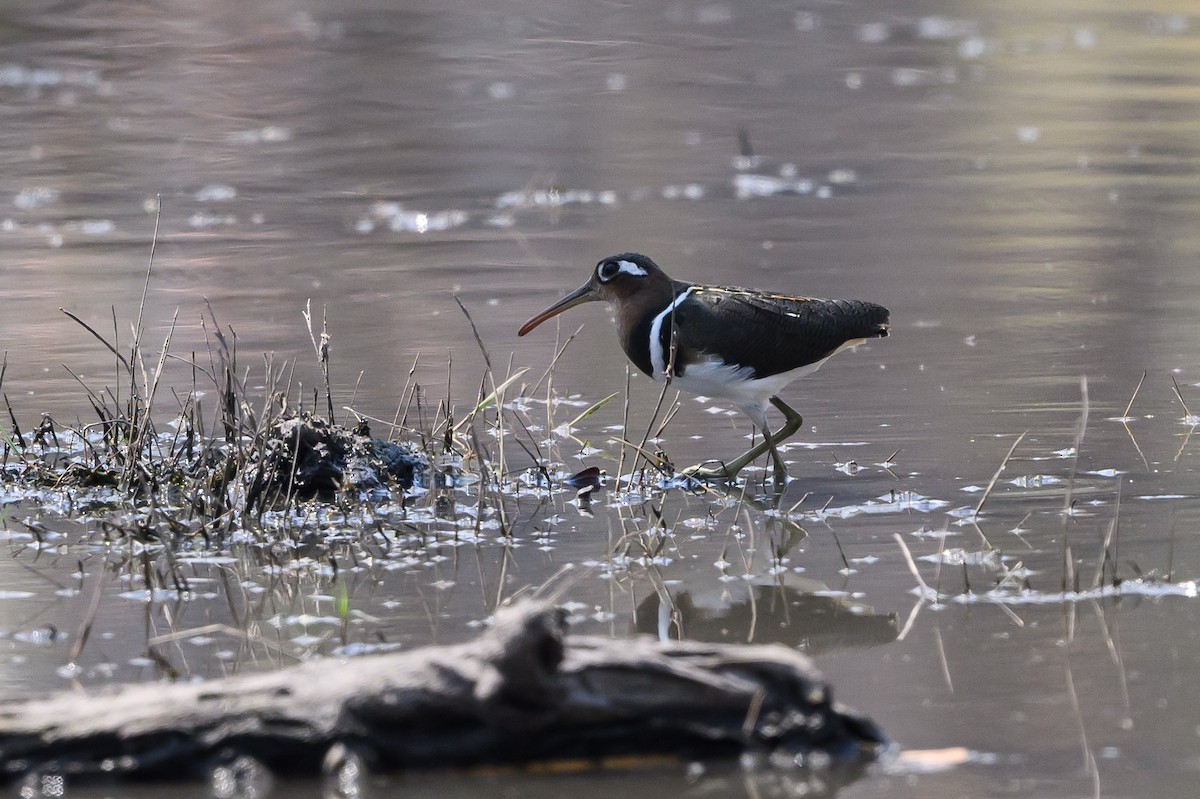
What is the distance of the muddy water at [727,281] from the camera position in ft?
16.6

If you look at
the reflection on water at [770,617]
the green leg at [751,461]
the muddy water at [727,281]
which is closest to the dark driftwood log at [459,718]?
the muddy water at [727,281]

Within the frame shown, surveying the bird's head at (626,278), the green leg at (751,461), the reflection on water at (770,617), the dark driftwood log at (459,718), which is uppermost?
the bird's head at (626,278)

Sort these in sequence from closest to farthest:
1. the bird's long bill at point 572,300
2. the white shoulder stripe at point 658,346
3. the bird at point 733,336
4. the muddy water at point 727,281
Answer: the muddy water at point 727,281 → the bird at point 733,336 → the white shoulder stripe at point 658,346 → the bird's long bill at point 572,300

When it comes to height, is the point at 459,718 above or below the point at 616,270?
below

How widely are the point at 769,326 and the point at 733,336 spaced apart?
7.7 inches

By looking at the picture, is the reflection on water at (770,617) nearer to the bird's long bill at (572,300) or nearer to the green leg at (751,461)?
the green leg at (751,461)

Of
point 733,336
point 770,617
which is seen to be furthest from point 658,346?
point 770,617

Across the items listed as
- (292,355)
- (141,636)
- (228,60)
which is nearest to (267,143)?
(228,60)

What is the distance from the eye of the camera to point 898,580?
Answer: 5543 millimetres

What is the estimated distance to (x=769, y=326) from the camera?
723 centimetres

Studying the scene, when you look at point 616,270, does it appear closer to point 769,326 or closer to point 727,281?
point 769,326

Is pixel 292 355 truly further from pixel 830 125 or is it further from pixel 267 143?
pixel 830 125

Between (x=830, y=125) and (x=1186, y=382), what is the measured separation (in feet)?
31.5

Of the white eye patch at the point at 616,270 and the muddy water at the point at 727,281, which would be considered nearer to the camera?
the muddy water at the point at 727,281
